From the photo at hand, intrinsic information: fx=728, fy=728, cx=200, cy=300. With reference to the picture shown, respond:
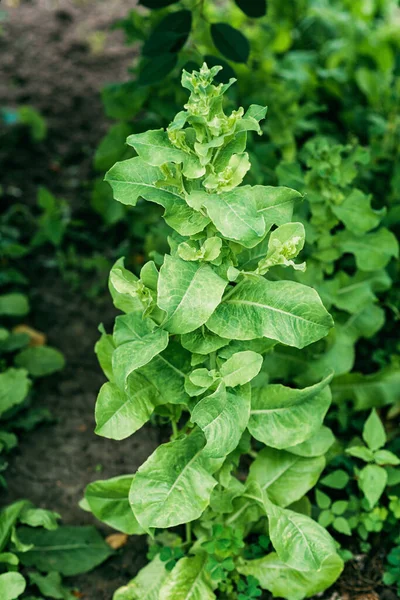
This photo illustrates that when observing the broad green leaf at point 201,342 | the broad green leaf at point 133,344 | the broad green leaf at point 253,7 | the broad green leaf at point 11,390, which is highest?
the broad green leaf at point 253,7

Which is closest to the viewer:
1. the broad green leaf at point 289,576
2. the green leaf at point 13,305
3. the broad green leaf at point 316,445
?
the broad green leaf at point 289,576

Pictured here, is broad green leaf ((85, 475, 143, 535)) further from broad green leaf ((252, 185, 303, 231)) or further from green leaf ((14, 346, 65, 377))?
broad green leaf ((252, 185, 303, 231))

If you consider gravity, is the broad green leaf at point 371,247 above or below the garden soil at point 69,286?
above

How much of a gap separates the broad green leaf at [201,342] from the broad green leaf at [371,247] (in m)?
0.96

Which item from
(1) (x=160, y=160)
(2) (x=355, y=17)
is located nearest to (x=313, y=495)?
(1) (x=160, y=160)

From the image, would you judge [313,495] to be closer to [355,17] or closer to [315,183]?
[315,183]

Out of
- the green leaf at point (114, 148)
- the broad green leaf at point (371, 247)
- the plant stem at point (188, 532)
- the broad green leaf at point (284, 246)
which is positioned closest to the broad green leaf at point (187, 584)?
the plant stem at point (188, 532)

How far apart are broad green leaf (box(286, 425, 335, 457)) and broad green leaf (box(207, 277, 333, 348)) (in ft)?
1.94

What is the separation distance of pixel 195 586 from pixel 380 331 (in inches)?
62.6

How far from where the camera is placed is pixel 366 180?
3.78 meters

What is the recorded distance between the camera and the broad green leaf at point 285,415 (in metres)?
2.48

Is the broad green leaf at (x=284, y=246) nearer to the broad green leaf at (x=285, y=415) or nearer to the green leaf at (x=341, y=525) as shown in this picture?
the broad green leaf at (x=285, y=415)

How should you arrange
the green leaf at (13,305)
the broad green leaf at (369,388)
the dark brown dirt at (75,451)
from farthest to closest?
1. the green leaf at (13,305)
2. the broad green leaf at (369,388)
3. the dark brown dirt at (75,451)

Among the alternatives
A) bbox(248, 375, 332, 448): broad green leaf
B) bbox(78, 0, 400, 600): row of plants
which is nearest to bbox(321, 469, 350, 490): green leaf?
bbox(78, 0, 400, 600): row of plants
